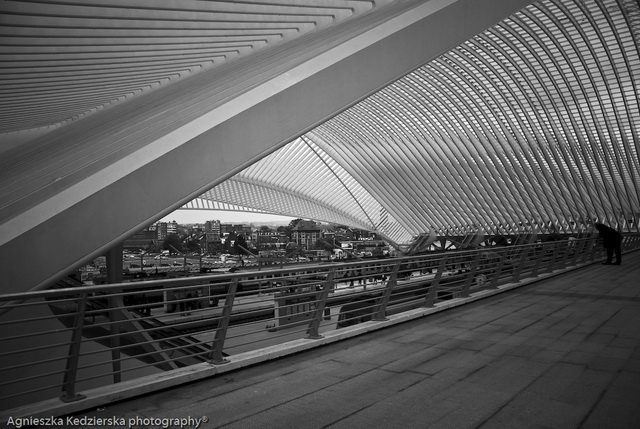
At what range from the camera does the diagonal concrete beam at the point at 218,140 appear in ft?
12.8

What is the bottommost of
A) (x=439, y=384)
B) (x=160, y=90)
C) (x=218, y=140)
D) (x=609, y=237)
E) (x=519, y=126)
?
(x=439, y=384)

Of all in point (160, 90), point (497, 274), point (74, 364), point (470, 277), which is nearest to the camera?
point (74, 364)

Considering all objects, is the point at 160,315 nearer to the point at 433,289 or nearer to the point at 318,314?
the point at 318,314

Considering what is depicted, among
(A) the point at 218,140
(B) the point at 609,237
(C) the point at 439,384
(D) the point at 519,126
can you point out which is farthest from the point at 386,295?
(D) the point at 519,126

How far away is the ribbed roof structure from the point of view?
1117 inches

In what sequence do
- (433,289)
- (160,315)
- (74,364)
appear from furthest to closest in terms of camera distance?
1. (433,289)
2. (160,315)
3. (74,364)

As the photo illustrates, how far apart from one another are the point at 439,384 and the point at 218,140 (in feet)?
9.88

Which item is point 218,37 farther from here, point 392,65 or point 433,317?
point 433,317

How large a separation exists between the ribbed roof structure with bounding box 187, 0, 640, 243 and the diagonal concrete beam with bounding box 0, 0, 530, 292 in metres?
22.3

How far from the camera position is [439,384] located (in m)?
4.58

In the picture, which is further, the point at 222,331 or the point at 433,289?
the point at 433,289

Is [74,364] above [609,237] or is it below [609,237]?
below

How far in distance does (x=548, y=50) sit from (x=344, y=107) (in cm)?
2743

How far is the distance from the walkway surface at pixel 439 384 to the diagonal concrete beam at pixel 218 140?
4.56ft
